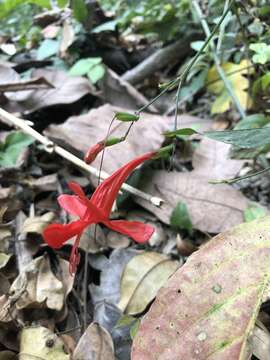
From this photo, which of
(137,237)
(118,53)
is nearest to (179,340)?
(137,237)

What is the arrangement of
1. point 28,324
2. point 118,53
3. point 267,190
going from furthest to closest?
point 118,53 < point 267,190 < point 28,324

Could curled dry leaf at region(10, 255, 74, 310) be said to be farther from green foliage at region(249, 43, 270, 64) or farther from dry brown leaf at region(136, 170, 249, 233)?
green foliage at region(249, 43, 270, 64)

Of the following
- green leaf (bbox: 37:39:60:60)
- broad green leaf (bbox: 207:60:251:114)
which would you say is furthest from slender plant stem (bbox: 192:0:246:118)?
green leaf (bbox: 37:39:60:60)

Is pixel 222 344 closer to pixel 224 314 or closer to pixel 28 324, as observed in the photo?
pixel 224 314

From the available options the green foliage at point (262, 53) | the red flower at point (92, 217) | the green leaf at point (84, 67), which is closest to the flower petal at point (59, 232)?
the red flower at point (92, 217)

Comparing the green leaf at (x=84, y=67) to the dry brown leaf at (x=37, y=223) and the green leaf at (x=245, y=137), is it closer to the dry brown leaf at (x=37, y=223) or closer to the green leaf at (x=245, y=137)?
the dry brown leaf at (x=37, y=223)

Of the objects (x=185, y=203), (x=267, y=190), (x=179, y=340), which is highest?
(x=179, y=340)
